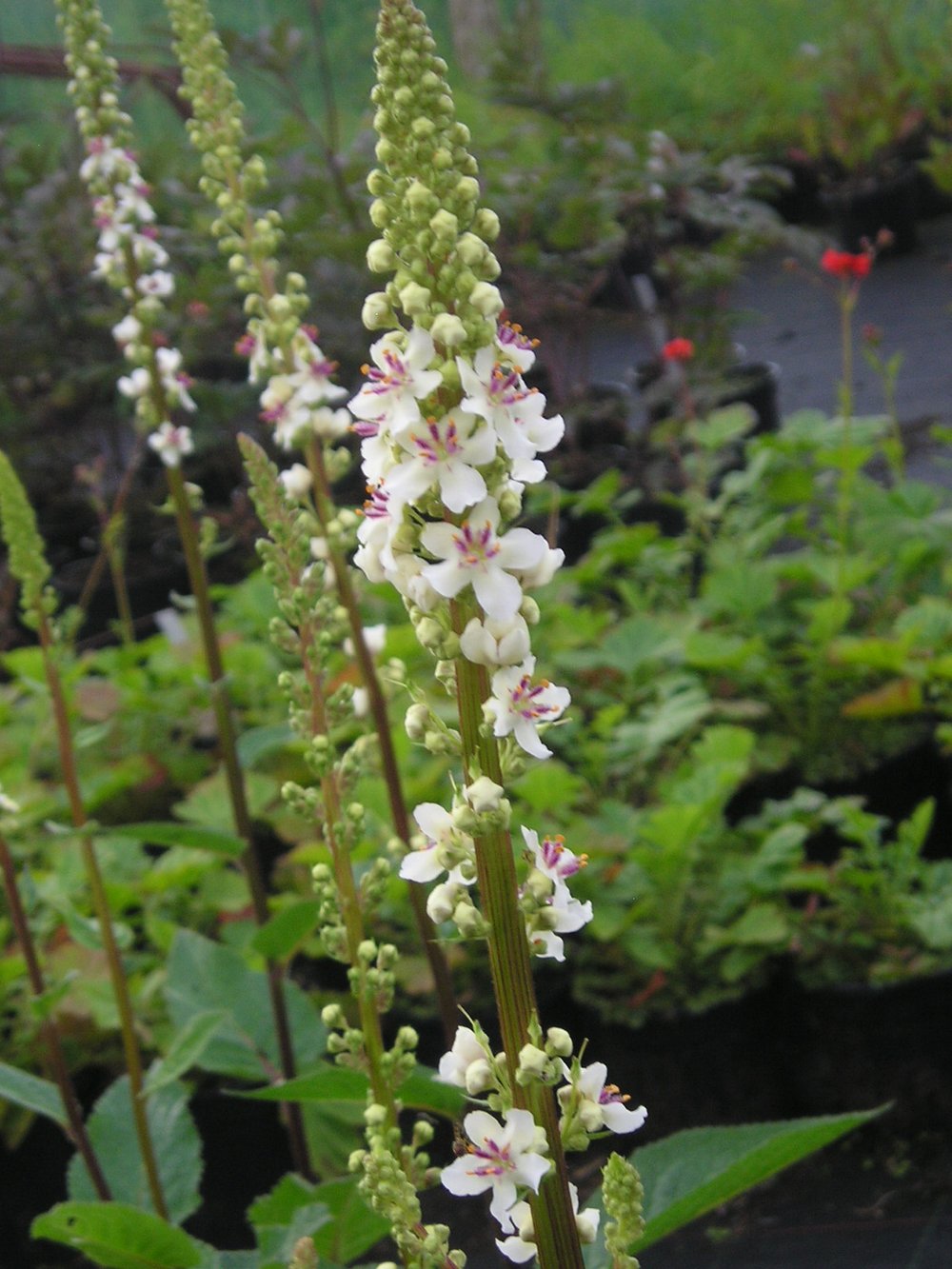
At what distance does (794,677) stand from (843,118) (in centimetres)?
595

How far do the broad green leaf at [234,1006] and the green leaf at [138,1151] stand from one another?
2.7 inches

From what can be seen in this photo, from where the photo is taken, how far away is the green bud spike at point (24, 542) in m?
1.21

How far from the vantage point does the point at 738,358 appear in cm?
473

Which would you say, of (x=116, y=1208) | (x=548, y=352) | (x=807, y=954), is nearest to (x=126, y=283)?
(x=116, y=1208)

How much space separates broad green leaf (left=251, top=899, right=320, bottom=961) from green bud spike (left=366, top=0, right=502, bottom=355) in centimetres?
75

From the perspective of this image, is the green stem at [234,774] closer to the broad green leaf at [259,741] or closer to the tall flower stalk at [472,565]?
the broad green leaf at [259,741]

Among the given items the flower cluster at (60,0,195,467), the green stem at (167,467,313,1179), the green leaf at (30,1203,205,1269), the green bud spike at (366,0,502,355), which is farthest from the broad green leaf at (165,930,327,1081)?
the green bud spike at (366,0,502,355)

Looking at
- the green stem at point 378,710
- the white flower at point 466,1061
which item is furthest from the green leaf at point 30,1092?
the white flower at point 466,1061

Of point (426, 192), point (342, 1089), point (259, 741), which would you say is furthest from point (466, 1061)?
point (259, 741)

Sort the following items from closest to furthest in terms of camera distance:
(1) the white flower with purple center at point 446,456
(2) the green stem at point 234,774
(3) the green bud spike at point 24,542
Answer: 1. (1) the white flower with purple center at point 446,456
2. (3) the green bud spike at point 24,542
3. (2) the green stem at point 234,774

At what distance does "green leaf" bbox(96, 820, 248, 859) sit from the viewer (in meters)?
1.33

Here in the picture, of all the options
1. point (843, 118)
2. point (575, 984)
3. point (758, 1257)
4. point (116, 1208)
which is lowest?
point (758, 1257)

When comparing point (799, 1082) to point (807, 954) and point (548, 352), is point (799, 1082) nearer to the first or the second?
point (807, 954)

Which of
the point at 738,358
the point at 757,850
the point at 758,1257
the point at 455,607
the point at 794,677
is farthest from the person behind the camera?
the point at 738,358
